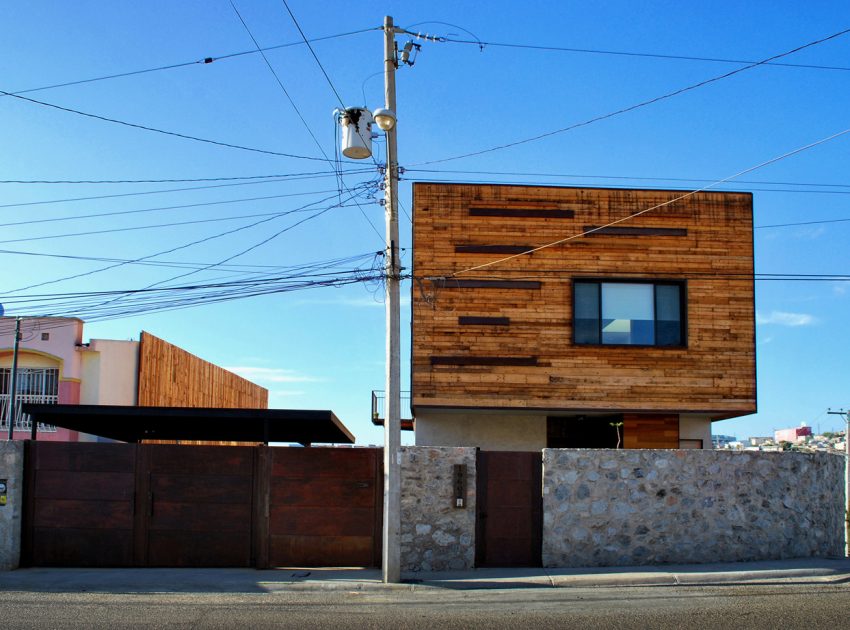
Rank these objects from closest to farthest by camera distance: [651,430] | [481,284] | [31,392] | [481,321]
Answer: [481,321], [481,284], [651,430], [31,392]

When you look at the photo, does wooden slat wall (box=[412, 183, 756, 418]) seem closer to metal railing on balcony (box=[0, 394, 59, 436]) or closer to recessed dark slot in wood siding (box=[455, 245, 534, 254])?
recessed dark slot in wood siding (box=[455, 245, 534, 254])

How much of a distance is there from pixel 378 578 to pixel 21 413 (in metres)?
17.5

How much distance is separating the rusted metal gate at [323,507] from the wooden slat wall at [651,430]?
9.38 meters

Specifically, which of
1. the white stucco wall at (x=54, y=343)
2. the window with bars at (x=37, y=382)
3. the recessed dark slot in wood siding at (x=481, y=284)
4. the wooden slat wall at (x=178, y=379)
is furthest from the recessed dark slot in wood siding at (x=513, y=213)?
the window with bars at (x=37, y=382)

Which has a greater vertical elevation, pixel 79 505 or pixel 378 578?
pixel 79 505

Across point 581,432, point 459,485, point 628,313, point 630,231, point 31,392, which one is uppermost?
point 630,231

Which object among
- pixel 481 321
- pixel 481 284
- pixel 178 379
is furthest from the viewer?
pixel 178 379

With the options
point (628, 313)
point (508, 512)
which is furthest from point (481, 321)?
point (508, 512)

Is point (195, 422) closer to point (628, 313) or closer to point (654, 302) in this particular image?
point (628, 313)

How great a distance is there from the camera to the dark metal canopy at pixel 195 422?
563 inches

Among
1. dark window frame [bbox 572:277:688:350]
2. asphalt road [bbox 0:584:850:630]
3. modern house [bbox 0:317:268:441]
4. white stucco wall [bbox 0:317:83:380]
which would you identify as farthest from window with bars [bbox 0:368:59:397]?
dark window frame [bbox 572:277:688:350]

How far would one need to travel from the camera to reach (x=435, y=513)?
1422cm

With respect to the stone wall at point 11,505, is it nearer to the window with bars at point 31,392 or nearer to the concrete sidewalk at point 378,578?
the concrete sidewalk at point 378,578

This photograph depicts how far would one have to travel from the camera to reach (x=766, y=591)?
12.3 metres
